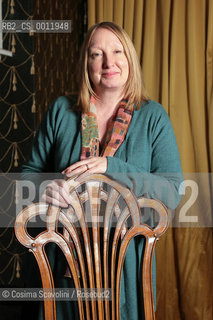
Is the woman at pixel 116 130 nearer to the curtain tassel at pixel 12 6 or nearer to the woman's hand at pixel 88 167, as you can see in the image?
the woman's hand at pixel 88 167

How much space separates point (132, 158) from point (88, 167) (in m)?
0.20

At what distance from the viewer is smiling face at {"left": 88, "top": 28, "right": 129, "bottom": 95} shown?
1.25 metres

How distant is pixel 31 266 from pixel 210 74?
55.3 inches

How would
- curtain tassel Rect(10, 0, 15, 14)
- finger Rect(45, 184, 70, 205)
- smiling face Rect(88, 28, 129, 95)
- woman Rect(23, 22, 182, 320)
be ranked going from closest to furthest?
finger Rect(45, 184, 70, 205), woman Rect(23, 22, 182, 320), smiling face Rect(88, 28, 129, 95), curtain tassel Rect(10, 0, 15, 14)

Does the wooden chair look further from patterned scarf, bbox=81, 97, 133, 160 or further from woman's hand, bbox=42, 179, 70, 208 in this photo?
patterned scarf, bbox=81, 97, 133, 160

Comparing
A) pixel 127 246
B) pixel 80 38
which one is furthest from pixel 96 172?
pixel 80 38

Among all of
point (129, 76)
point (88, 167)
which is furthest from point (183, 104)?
point (88, 167)

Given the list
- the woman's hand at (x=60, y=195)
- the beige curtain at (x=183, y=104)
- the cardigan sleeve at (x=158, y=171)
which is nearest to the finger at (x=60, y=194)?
the woman's hand at (x=60, y=195)

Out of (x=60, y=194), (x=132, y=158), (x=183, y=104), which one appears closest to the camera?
(x=60, y=194)

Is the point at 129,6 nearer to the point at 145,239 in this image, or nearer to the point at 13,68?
the point at 13,68

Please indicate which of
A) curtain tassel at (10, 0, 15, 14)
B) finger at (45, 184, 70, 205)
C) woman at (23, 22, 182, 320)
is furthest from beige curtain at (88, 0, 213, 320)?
finger at (45, 184, 70, 205)

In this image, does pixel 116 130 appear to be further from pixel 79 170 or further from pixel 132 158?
pixel 79 170

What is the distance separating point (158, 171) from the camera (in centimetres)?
123

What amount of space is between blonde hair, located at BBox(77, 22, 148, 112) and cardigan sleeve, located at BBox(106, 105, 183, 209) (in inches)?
4.7
